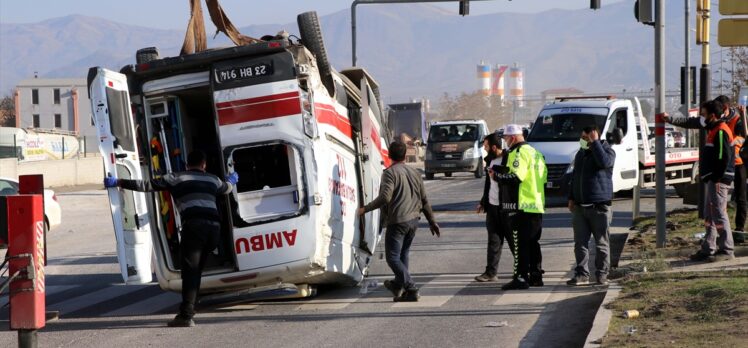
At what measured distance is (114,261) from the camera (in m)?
18.8

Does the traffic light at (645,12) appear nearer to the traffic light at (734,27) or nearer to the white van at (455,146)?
the traffic light at (734,27)

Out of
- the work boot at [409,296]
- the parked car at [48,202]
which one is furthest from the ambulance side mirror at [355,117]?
the parked car at [48,202]

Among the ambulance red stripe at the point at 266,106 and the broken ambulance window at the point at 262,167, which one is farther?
the broken ambulance window at the point at 262,167

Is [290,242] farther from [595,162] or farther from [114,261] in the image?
[114,261]

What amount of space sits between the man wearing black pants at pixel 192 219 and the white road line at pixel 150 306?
1.28 meters

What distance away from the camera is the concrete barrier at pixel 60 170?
139 ft

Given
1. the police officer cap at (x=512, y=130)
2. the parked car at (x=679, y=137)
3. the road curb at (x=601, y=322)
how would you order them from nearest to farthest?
the road curb at (x=601, y=322), the police officer cap at (x=512, y=130), the parked car at (x=679, y=137)

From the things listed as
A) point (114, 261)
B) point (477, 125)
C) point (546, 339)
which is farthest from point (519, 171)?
point (477, 125)

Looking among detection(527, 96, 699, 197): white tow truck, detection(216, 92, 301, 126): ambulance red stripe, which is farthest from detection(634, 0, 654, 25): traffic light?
detection(527, 96, 699, 197): white tow truck

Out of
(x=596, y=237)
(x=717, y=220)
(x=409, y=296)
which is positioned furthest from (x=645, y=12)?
(x=409, y=296)

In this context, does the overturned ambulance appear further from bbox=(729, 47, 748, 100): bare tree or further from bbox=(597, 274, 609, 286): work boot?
bbox=(729, 47, 748, 100): bare tree

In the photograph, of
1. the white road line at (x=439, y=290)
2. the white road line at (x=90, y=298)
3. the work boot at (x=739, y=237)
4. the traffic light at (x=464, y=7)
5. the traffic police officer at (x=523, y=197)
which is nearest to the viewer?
the white road line at (x=439, y=290)

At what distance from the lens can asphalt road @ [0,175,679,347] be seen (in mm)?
10469

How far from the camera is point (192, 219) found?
1148 centimetres
